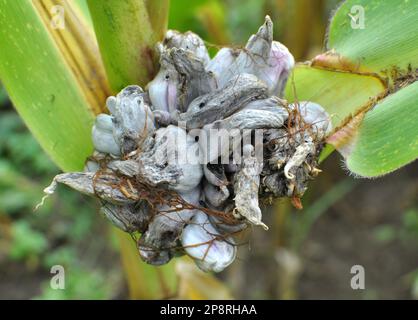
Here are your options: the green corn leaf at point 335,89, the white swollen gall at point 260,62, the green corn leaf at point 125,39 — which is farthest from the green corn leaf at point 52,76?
the green corn leaf at point 335,89

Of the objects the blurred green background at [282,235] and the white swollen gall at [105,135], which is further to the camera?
the blurred green background at [282,235]

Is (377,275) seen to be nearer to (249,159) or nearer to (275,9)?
(275,9)

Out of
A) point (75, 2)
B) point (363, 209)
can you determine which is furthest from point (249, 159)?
point (363, 209)

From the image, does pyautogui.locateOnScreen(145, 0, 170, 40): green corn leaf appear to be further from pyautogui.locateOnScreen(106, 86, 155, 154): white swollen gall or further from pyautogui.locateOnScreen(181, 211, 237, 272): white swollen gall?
pyautogui.locateOnScreen(181, 211, 237, 272): white swollen gall

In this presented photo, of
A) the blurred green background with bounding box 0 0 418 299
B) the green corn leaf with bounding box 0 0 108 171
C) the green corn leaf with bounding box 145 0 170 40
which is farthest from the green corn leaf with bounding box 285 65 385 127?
the blurred green background with bounding box 0 0 418 299
